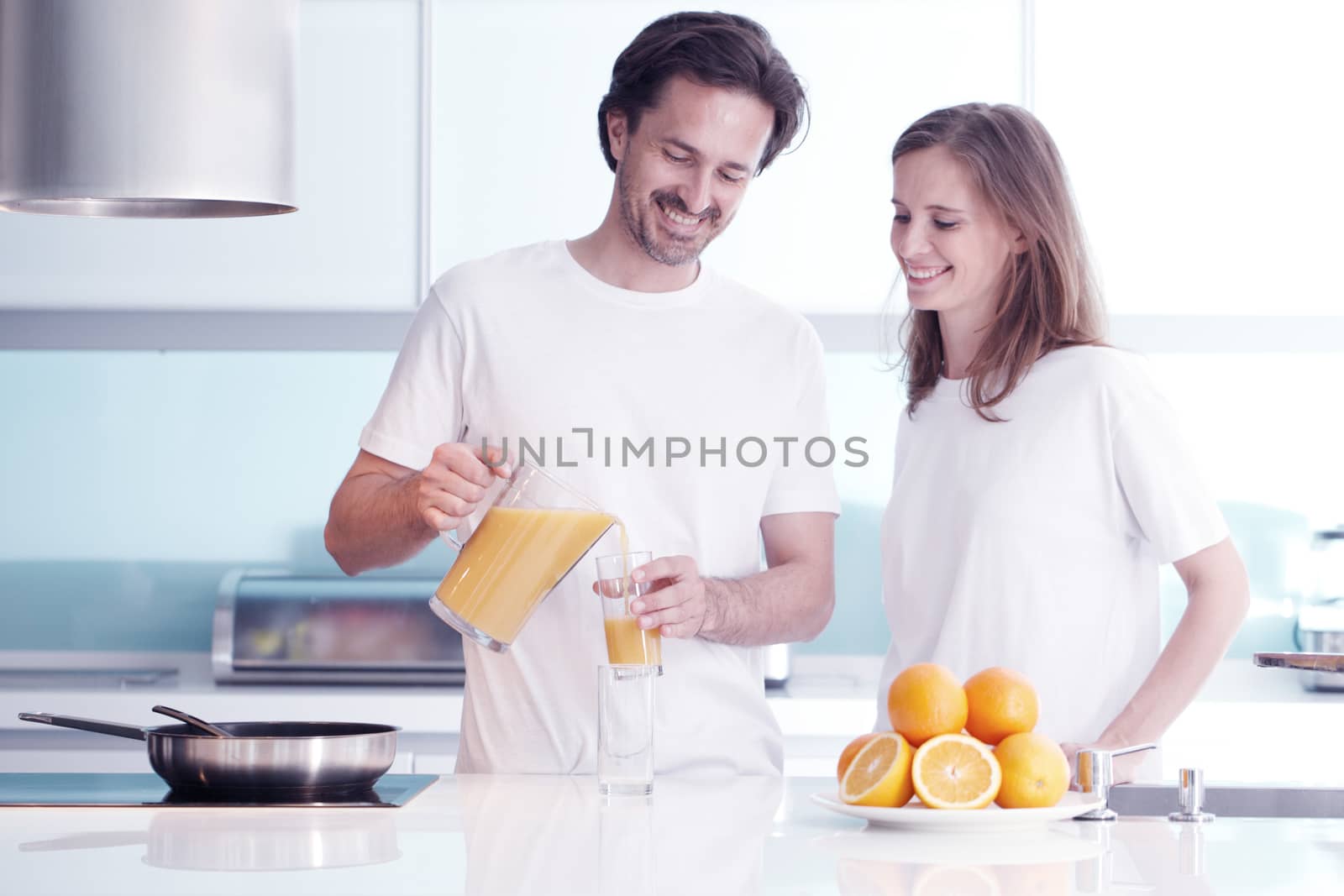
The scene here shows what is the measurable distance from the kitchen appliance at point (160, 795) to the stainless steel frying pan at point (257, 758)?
0.04 ft

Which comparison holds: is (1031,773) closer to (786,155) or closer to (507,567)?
(507,567)

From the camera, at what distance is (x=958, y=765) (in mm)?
1140

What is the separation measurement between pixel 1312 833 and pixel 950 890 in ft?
1.37

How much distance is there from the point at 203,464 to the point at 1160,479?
228cm

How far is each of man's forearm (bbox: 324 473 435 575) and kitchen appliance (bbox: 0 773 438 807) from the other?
0.29m

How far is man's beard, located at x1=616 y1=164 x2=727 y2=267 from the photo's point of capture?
5.63ft

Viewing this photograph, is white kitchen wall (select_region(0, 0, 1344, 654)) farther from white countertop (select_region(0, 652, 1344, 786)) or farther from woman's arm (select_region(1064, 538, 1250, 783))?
woman's arm (select_region(1064, 538, 1250, 783))

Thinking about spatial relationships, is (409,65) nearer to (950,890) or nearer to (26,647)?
(26,647)

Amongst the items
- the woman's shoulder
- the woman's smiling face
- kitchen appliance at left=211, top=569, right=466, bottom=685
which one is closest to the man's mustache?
the woman's smiling face

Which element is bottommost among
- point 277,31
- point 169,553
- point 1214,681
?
point 1214,681

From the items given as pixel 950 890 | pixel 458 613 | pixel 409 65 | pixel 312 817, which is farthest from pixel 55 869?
pixel 409 65

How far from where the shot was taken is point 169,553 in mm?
3211

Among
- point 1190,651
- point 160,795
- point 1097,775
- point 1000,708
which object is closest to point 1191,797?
point 1097,775

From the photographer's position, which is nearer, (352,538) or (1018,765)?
(1018,765)
